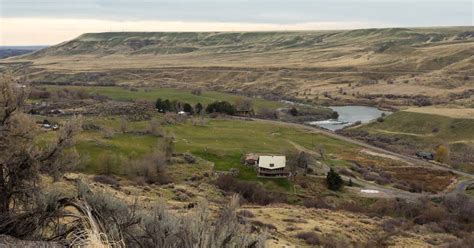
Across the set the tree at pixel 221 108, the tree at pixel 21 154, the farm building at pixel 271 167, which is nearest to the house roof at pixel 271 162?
the farm building at pixel 271 167

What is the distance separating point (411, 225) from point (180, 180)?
2016cm

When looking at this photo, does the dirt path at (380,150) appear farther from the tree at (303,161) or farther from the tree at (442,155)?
the tree at (303,161)

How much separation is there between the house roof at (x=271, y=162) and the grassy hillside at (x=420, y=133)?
28002 mm

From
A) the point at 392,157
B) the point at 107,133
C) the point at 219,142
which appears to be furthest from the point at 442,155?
the point at 107,133

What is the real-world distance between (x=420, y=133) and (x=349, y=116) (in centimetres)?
2084

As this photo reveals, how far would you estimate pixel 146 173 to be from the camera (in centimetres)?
4481

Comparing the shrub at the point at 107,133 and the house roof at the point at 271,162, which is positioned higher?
the shrub at the point at 107,133

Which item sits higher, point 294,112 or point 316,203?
point 316,203

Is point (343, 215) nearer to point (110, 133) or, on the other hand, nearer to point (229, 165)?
point (229, 165)

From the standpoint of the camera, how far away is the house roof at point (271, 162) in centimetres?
5088

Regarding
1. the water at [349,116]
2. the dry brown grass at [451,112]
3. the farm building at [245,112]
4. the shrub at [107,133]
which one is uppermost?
the shrub at [107,133]

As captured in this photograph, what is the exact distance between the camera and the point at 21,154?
577 inches

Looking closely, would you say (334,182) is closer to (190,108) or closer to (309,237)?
(309,237)

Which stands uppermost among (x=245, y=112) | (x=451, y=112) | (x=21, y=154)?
(x=21, y=154)
